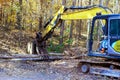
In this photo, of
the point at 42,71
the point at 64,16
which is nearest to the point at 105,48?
the point at 42,71

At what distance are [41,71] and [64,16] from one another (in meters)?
4.16

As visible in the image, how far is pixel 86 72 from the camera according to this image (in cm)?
1330

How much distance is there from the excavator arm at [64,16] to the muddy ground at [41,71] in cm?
227

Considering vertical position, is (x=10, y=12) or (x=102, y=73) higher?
(x=10, y=12)

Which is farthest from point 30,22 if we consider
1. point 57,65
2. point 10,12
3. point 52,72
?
point 52,72

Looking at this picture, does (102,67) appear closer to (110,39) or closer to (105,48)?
(105,48)

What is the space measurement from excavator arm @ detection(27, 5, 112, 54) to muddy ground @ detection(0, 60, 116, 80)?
2270mm

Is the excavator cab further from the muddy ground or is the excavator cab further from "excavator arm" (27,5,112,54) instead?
"excavator arm" (27,5,112,54)

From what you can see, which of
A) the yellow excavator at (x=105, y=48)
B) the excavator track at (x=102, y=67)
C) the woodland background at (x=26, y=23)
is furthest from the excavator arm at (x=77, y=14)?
the woodland background at (x=26, y=23)

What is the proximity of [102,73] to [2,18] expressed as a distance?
67.2 feet

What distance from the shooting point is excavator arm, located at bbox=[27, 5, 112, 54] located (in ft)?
48.9

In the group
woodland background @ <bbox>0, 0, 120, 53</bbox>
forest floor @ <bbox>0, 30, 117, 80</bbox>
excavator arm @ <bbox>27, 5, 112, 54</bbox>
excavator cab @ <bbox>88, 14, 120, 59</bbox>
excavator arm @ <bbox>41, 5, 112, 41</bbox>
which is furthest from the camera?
woodland background @ <bbox>0, 0, 120, 53</bbox>

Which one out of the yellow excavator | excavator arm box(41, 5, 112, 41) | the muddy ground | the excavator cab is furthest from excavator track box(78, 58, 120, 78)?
excavator arm box(41, 5, 112, 41)

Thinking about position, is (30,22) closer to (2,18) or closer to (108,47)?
(2,18)
